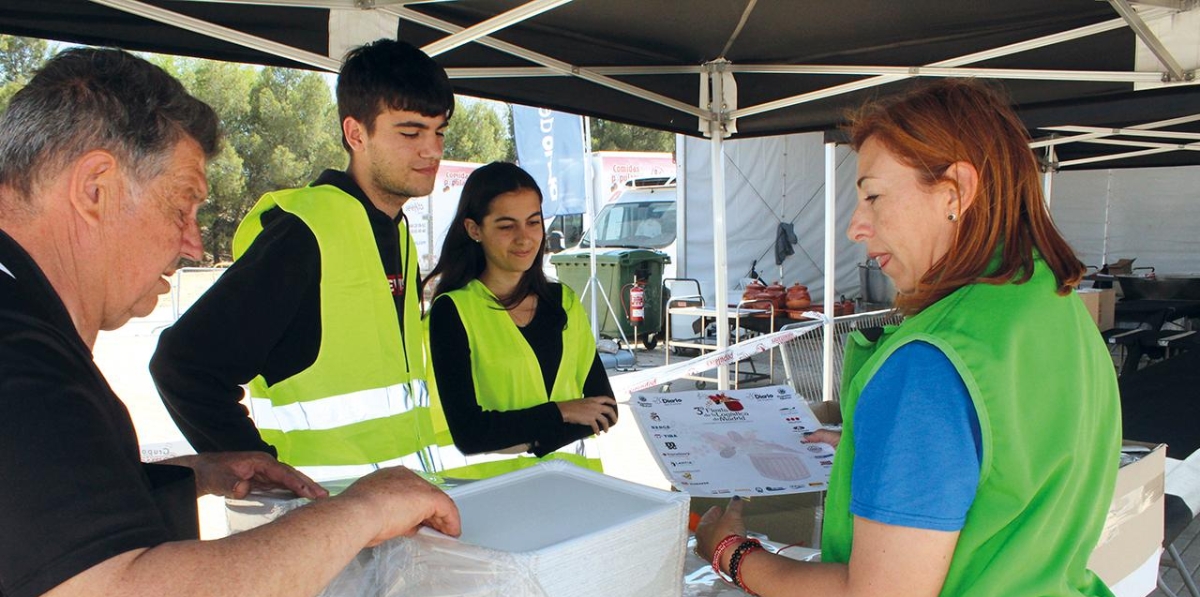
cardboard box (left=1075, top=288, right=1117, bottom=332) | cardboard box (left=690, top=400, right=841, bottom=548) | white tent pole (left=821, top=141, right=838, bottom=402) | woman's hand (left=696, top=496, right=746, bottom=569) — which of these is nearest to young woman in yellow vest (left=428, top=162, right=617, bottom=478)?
cardboard box (left=690, top=400, right=841, bottom=548)

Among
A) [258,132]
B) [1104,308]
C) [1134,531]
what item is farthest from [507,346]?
[258,132]

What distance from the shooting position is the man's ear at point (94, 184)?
0.88 metres

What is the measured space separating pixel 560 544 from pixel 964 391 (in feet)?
1.69

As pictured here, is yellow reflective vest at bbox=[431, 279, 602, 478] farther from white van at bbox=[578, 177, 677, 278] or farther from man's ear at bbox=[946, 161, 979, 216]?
white van at bbox=[578, 177, 677, 278]

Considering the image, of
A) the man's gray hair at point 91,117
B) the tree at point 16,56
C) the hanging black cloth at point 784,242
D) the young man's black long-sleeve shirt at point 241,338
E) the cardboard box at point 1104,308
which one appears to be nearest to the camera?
the man's gray hair at point 91,117

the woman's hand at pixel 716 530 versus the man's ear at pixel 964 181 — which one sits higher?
the man's ear at pixel 964 181

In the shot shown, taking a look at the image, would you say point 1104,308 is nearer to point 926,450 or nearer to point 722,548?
point 722,548

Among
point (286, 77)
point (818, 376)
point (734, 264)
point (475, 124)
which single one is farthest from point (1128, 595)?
point (475, 124)

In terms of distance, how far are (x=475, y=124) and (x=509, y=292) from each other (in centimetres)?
3255

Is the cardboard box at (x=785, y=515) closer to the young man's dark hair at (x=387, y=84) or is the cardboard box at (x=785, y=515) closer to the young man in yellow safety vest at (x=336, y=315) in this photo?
the young man in yellow safety vest at (x=336, y=315)

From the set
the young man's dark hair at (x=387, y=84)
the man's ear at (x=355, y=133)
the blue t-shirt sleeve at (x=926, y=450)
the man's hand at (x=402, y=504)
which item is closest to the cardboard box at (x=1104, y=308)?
the young man's dark hair at (x=387, y=84)

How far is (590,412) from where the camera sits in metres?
2.21

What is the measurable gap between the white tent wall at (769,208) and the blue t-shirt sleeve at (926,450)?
10842mm

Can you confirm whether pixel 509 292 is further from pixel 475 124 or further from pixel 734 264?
pixel 475 124
